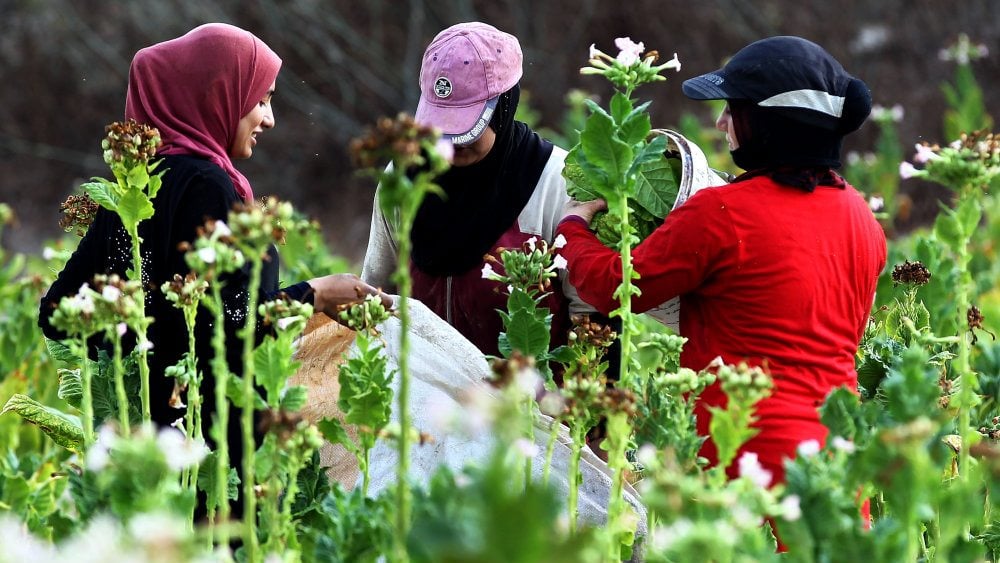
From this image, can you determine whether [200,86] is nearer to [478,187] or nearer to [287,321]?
[478,187]

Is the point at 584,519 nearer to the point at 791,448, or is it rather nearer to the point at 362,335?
the point at 791,448

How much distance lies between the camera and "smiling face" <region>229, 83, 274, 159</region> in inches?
106

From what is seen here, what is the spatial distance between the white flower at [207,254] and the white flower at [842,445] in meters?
0.79

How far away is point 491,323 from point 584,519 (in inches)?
24.0

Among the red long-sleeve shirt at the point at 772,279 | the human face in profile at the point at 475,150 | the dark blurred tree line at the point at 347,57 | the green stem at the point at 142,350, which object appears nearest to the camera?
the green stem at the point at 142,350

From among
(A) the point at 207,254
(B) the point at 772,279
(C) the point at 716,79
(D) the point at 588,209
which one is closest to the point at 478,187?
(D) the point at 588,209

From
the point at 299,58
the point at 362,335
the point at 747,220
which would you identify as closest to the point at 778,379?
the point at 747,220

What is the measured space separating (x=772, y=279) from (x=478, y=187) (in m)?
0.83

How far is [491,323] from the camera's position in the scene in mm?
2865

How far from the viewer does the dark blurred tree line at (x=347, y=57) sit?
11.6m

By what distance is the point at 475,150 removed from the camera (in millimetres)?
2783

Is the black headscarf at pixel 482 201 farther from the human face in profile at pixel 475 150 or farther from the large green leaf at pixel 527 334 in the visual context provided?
the large green leaf at pixel 527 334

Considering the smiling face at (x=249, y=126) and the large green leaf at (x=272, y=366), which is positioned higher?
the smiling face at (x=249, y=126)

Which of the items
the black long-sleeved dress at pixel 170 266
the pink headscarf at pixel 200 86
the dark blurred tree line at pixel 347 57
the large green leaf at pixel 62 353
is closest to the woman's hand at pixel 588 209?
the black long-sleeved dress at pixel 170 266
